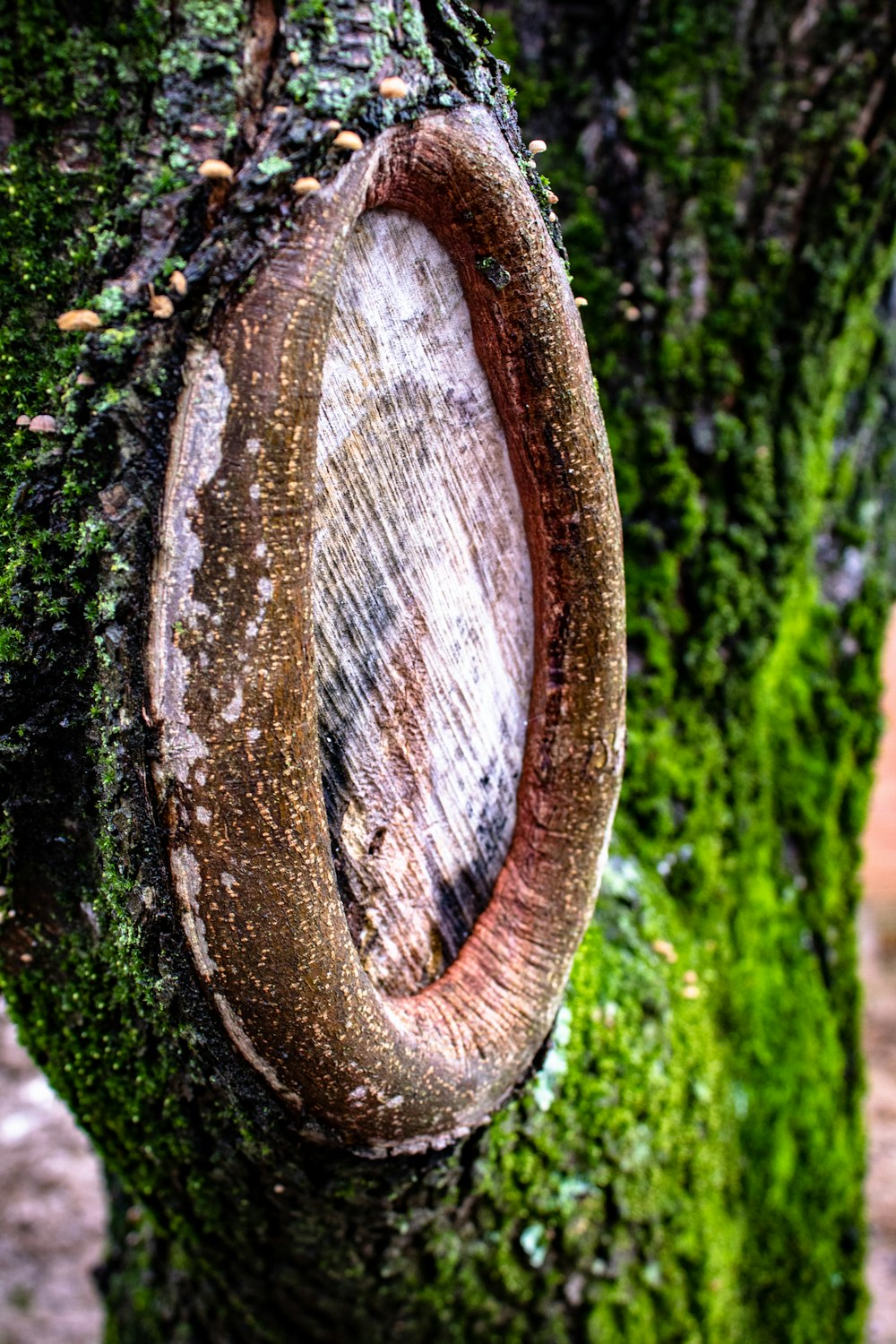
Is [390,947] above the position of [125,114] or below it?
below

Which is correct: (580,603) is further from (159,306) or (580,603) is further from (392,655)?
(159,306)

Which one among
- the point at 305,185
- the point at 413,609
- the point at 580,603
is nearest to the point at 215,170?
the point at 305,185

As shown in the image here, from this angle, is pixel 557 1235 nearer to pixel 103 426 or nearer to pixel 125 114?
pixel 103 426

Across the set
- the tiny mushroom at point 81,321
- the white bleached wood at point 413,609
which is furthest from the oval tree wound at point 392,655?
the tiny mushroom at point 81,321

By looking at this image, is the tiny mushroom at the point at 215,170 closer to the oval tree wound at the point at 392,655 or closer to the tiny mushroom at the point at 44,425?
the oval tree wound at the point at 392,655

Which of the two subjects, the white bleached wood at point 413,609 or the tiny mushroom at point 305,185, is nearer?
the tiny mushroom at point 305,185

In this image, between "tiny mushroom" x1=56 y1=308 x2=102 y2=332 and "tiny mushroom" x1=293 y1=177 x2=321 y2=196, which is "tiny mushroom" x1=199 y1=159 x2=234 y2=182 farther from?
"tiny mushroom" x1=56 y1=308 x2=102 y2=332

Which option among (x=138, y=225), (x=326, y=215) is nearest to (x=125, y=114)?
(x=138, y=225)
